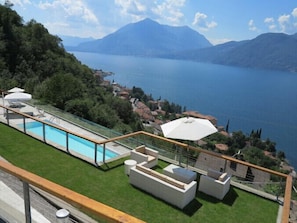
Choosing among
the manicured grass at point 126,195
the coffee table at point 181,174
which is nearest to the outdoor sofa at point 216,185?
the manicured grass at point 126,195

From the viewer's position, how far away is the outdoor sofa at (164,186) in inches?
232

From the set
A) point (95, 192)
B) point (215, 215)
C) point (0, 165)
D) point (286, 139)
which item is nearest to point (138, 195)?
point (95, 192)

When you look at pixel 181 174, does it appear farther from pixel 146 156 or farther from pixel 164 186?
pixel 146 156

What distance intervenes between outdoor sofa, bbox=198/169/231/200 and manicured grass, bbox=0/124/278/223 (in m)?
0.14

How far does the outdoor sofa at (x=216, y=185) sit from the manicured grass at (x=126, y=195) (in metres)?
0.14

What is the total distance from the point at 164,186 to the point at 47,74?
39653 millimetres

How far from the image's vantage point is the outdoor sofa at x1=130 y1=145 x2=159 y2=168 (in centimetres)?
797

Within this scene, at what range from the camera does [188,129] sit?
6.81 metres

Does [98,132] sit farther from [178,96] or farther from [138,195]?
[178,96]

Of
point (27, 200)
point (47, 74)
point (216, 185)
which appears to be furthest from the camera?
point (47, 74)

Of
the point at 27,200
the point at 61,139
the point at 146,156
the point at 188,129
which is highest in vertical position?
the point at 27,200

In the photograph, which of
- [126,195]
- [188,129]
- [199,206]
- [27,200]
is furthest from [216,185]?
[27,200]

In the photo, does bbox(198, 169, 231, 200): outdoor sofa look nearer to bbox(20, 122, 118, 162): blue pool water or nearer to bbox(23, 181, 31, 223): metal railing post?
bbox(20, 122, 118, 162): blue pool water

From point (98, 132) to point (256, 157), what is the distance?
4005 centimetres
